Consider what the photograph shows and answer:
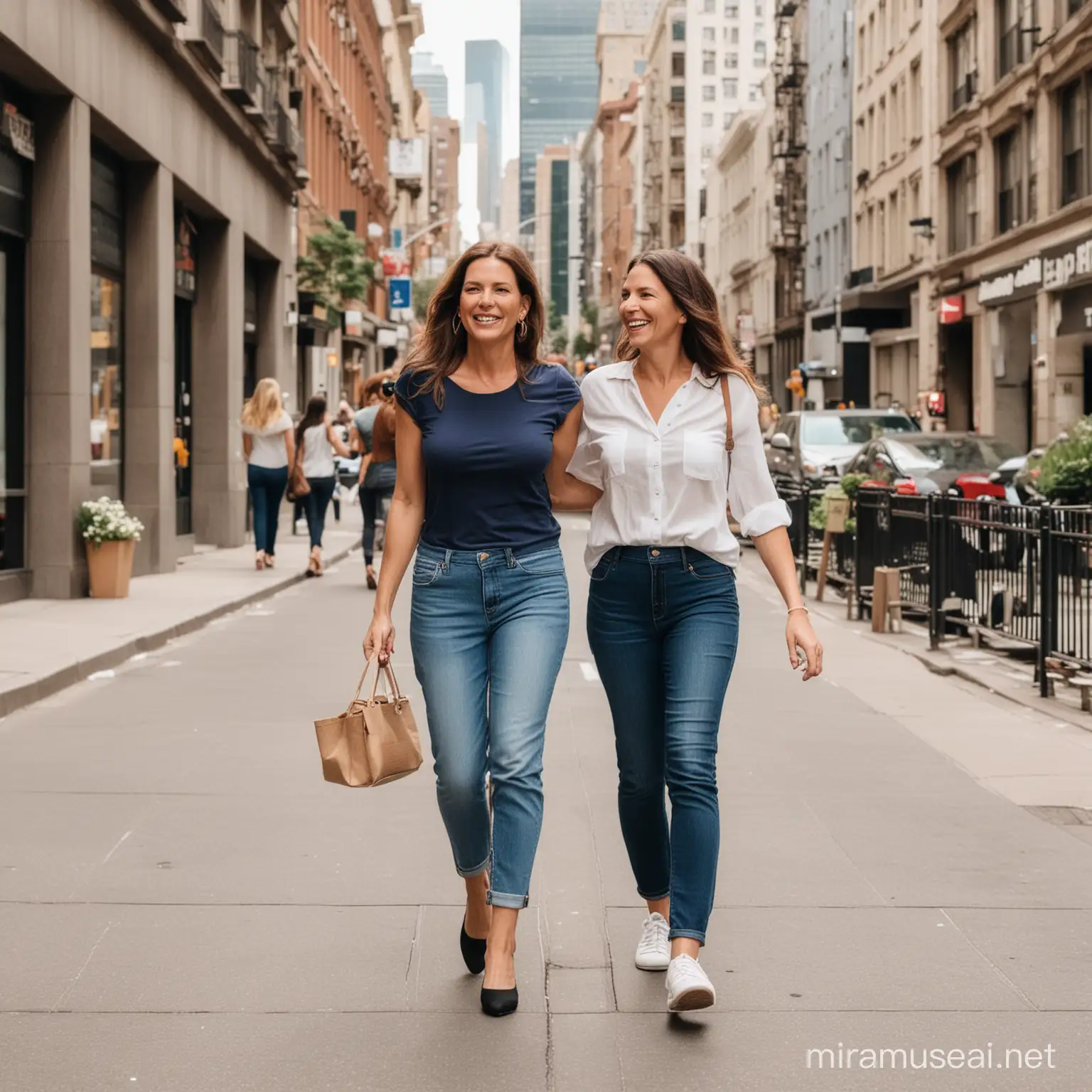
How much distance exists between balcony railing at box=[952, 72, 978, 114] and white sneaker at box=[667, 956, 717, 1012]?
3944cm

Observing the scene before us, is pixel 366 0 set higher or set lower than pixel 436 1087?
higher

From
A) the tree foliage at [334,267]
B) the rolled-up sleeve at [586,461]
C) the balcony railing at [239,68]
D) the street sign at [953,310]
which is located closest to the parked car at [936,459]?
the balcony railing at [239,68]

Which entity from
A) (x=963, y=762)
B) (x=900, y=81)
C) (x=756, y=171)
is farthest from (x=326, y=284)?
(x=756, y=171)

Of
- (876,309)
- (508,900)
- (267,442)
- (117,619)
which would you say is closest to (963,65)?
(876,309)

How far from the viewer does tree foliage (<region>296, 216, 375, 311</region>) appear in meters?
39.9

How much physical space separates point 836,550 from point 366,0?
45537 millimetres

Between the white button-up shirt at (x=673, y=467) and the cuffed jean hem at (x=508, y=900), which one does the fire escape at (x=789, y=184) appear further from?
the cuffed jean hem at (x=508, y=900)

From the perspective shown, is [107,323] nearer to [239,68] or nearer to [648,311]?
[239,68]

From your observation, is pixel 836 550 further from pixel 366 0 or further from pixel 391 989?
pixel 366 0

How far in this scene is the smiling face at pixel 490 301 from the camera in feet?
16.1

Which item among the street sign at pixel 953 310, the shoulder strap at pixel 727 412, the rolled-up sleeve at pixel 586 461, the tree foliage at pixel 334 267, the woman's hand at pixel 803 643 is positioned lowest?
the woman's hand at pixel 803 643

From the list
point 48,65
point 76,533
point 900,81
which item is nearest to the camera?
point 48,65

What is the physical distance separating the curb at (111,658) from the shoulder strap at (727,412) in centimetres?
605

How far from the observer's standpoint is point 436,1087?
4.21 metres
